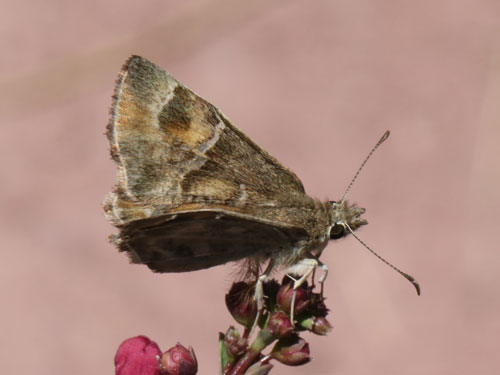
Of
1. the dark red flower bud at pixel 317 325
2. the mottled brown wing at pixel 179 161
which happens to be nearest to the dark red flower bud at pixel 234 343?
the dark red flower bud at pixel 317 325

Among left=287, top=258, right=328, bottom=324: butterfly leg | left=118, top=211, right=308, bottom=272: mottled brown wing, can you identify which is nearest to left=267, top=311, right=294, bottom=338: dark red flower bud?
left=287, top=258, right=328, bottom=324: butterfly leg

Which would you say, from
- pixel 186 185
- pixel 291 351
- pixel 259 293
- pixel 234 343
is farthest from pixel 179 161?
pixel 291 351

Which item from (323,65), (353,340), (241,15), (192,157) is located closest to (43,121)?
(241,15)

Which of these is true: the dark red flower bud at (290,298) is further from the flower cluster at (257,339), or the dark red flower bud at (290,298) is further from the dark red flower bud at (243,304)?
the dark red flower bud at (243,304)

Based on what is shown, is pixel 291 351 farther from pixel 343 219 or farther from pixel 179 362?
pixel 343 219

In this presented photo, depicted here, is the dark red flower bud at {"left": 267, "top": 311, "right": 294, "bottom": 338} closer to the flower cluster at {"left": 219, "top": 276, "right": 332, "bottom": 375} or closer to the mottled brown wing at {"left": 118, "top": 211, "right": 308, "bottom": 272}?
the flower cluster at {"left": 219, "top": 276, "right": 332, "bottom": 375}

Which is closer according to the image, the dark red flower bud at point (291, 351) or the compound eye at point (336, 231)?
the dark red flower bud at point (291, 351)
